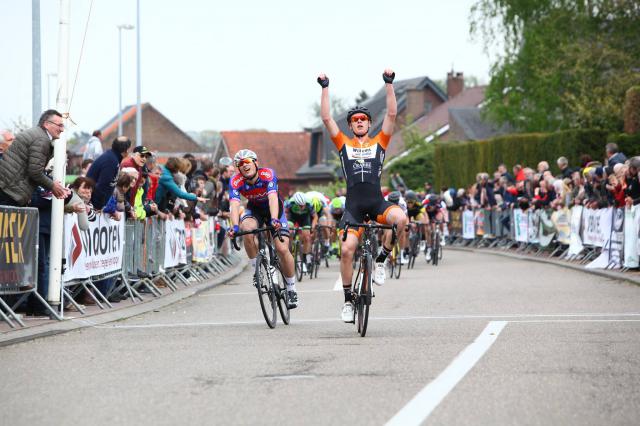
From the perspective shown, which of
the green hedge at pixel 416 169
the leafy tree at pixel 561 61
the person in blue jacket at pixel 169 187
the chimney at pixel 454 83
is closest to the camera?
the person in blue jacket at pixel 169 187

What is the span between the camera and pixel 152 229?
59.6 feet

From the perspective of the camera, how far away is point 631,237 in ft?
69.1

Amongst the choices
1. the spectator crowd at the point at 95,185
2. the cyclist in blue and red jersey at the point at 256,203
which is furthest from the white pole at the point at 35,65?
the cyclist in blue and red jersey at the point at 256,203

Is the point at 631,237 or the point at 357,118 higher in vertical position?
the point at 357,118

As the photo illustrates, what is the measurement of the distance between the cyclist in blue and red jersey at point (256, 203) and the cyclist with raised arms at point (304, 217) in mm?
9952

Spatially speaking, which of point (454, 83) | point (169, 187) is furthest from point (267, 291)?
point (454, 83)

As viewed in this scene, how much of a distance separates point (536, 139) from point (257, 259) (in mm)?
30394

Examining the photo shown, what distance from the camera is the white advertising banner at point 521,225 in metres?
32.5

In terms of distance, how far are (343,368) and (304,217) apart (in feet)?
48.9

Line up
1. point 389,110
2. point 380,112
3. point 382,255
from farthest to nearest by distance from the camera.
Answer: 1. point 380,112
2. point 382,255
3. point 389,110

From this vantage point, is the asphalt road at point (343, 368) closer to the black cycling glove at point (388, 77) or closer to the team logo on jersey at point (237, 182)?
the team logo on jersey at point (237, 182)

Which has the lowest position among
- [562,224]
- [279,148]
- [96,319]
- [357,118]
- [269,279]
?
[96,319]

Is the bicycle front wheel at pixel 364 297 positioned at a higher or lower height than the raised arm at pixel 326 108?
lower

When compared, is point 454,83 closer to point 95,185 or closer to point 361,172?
point 95,185
